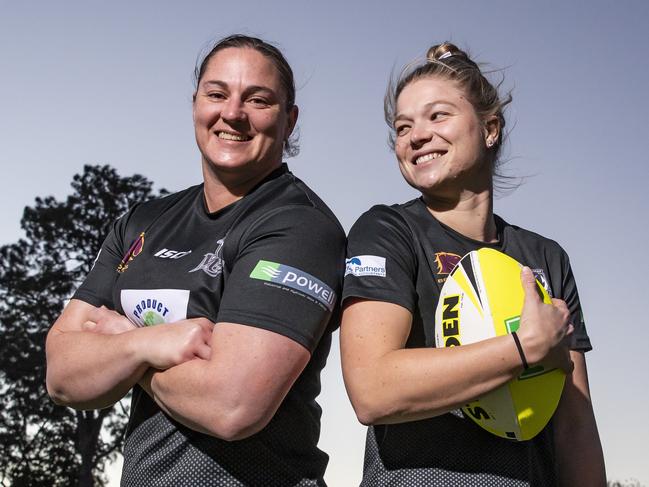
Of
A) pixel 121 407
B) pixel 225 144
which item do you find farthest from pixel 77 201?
pixel 225 144

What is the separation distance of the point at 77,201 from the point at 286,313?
25.2 meters

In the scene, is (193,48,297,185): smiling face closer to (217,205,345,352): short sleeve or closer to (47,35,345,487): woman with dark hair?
(47,35,345,487): woman with dark hair

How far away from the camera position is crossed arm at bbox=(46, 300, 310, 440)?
288 centimetres

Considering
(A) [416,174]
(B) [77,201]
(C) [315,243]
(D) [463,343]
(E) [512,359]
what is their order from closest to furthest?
(E) [512,359] < (D) [463,343] < (C) [315,243] < (A) [416,174] < (B) [77,201]

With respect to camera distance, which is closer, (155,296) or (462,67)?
(155,296)

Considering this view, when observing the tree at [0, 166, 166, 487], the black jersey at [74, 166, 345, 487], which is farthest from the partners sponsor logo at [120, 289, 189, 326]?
the tree at [0, 166, 166, 487]

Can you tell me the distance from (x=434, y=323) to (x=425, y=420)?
0.35 meters

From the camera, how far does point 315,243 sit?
126 inches

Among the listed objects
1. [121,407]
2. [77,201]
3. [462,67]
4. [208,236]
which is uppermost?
[77,201]

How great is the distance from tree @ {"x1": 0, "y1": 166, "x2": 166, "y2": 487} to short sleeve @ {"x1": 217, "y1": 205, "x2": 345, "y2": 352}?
2284 cm

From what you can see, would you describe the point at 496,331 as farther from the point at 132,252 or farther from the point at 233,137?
the point at 132,252

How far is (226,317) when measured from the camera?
9.82ft

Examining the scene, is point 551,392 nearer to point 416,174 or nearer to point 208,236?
point 416,174

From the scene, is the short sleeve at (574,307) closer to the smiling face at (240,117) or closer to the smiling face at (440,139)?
the smiling face at (440,139)
